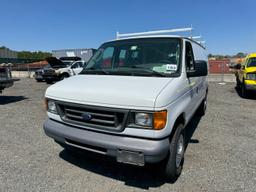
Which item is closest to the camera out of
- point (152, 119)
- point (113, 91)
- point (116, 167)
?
point (152, 119)

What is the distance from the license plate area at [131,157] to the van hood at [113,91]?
55 cm

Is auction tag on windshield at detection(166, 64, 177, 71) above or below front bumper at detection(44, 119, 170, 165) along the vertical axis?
above

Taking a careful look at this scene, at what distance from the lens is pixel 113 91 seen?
8.86 ft

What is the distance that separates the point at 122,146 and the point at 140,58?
1.69 m

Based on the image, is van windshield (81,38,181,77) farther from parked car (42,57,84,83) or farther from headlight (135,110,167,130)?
parked car (42,57,84,83)

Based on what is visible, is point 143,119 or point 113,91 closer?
point 143,119

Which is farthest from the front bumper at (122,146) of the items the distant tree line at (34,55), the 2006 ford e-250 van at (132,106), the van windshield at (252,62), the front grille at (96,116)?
the distant tree line at (34,55)

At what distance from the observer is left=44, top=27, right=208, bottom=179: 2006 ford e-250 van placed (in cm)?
252

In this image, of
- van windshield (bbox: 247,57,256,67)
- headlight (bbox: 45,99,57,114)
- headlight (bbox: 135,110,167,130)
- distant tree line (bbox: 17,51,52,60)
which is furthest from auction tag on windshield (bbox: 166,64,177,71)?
distant tree line (bbox: 17,51,52,60)

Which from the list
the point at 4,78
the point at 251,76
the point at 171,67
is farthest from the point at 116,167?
the point at 251,76

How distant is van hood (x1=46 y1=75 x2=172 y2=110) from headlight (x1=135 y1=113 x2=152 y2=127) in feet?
0.36

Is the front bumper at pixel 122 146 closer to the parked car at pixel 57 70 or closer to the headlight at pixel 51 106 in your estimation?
the headlight at pixel 51 106

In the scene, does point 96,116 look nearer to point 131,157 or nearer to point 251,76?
point 131,157

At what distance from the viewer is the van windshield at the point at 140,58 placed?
3.34 metres
